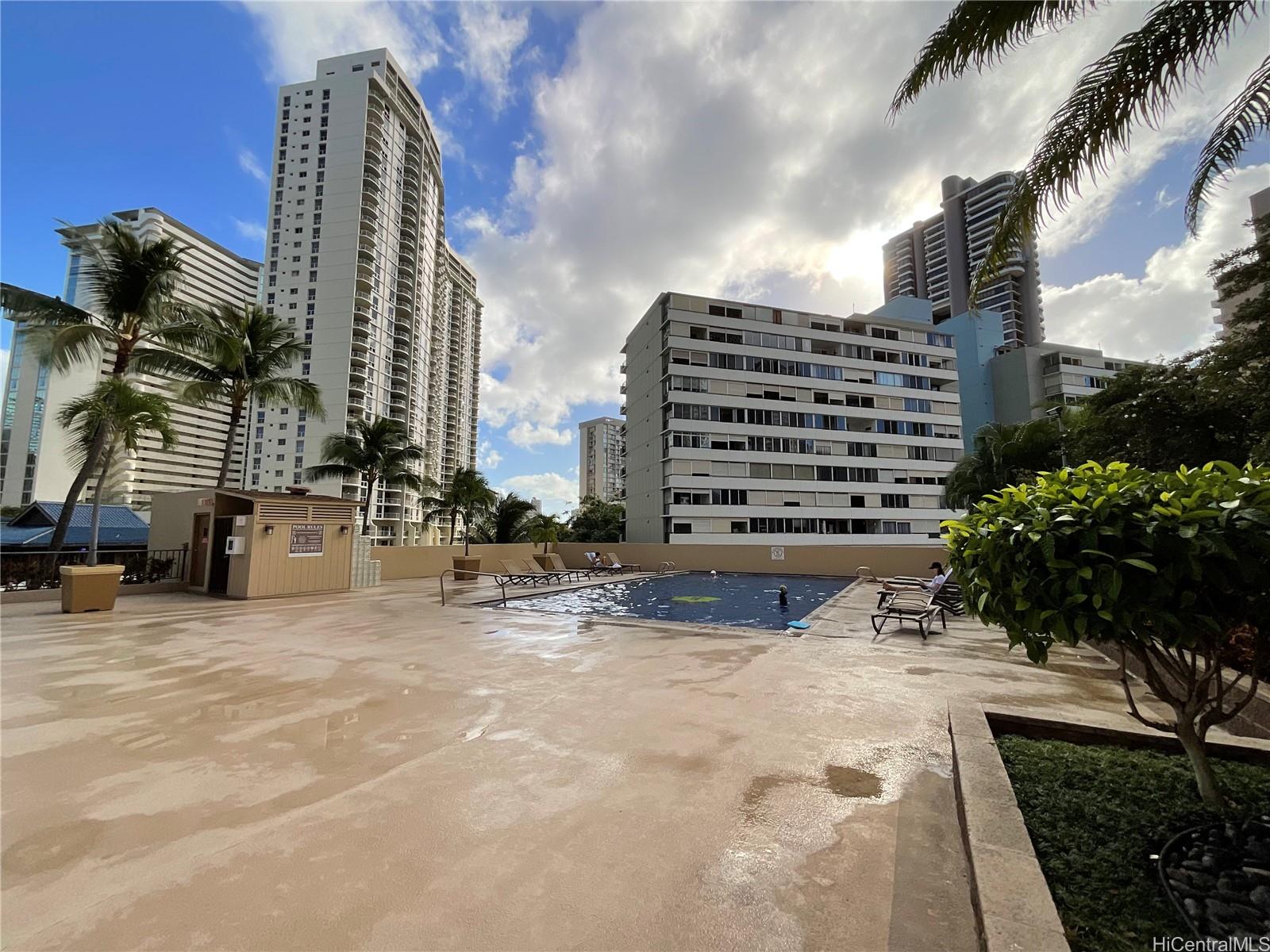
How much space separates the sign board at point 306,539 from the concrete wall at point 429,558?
4406mm

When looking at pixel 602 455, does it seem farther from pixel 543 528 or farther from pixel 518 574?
pixel 518 574

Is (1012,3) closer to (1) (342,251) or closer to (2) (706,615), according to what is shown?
(2) (706,615)

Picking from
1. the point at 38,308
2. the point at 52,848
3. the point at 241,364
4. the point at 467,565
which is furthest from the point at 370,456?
the point at 52,848

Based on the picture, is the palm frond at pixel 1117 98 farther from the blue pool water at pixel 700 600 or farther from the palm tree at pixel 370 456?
the palm tree at pixel 370 456

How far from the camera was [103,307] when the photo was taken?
1367 centimetres

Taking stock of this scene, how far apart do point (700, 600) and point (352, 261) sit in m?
74.2

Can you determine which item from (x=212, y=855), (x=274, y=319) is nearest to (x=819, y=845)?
(x=212, y=855)

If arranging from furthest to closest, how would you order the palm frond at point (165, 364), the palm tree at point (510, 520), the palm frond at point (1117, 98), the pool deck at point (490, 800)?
the palm tree at point (510, 520) < the palm frond at point (165, 364) < the palm frond at point (1117, 98) < the pool deck at point (490, 800)

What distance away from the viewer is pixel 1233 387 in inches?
446

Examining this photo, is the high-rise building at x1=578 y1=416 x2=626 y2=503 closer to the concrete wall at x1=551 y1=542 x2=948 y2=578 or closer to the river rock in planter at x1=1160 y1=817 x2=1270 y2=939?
the concrete wall at x1=551 y1=542 x2=948 y2=578

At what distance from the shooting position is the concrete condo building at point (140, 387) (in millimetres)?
15000

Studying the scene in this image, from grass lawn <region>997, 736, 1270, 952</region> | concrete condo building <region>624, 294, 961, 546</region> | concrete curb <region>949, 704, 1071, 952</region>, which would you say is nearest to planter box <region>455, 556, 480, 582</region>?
grass lawn <region>997, 736, 1270, 952</region>

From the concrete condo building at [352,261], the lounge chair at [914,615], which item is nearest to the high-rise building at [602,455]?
the concrete condo building at [352,261]

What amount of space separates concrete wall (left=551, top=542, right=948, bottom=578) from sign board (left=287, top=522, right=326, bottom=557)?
14427 mm
